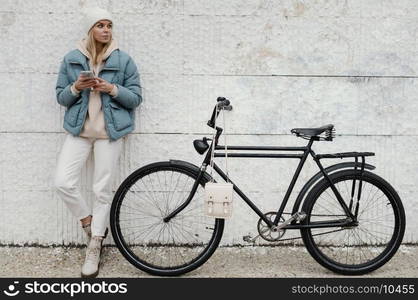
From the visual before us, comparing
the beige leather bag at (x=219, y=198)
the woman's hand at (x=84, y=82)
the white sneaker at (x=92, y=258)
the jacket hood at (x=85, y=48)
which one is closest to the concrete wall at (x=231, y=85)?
the jacket hood at (x=85, y=48)

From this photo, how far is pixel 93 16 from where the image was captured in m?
4.85

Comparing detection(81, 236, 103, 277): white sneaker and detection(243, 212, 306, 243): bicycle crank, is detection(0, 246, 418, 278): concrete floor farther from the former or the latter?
detection(243, 212, 306, 243): bicycle crank

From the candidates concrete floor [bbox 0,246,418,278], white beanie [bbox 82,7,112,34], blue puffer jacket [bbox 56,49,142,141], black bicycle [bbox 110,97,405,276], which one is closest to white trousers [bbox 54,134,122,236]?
blue puffer jacket [bbox 56,49,142,141]

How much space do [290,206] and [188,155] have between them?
1044 mm

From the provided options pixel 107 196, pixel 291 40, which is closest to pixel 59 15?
pixel 107 196

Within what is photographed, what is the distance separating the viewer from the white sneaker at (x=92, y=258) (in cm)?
500

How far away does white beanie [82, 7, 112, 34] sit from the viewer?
484 cm

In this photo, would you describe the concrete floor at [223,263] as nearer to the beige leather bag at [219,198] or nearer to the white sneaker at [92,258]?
the white sneaker at [92,258]

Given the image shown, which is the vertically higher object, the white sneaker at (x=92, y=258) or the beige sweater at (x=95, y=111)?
the beige sweater at (x=95, y=111)

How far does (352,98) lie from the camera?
5.46m

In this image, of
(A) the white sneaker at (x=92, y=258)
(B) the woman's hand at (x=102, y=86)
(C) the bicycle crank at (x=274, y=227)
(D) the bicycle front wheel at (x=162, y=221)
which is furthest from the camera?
(D) the bicycle front wheel at (x=162, y=221)

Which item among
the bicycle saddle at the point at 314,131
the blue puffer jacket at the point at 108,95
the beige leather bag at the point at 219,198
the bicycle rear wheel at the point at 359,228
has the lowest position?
the bicycle rear wheel at the point at 359,228

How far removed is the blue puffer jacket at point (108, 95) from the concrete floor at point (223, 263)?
3.76 feet

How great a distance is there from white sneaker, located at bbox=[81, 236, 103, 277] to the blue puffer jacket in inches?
35.0
